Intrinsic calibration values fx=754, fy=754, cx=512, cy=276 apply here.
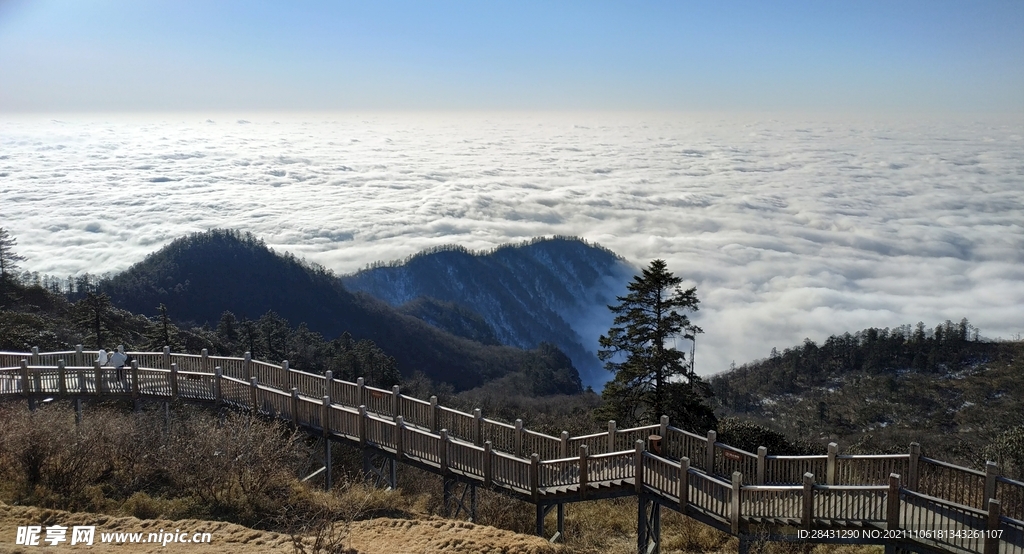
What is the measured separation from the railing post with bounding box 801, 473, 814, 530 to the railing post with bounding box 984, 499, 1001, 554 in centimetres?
273

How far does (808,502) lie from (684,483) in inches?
89.3

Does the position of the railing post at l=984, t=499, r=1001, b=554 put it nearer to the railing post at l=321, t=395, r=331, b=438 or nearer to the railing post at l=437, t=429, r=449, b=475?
the railing post at l=437, t=429, r=449, b=475

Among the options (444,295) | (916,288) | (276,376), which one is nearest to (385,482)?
(276,376)

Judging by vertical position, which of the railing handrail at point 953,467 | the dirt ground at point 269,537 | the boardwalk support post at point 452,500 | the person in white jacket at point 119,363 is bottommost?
the boardwalk support post at point 452,500

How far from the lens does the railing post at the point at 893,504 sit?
13305 millimetres

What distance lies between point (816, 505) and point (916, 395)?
212 feet

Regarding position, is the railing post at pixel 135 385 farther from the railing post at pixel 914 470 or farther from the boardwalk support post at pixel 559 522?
the railing post at pixel 914 470

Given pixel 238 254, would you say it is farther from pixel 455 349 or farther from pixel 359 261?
pixel 359 261

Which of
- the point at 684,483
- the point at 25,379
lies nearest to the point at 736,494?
the point at 684,483

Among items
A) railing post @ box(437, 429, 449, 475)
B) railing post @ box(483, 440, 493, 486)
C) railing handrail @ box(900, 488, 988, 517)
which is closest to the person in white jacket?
railing post @ box(437, 429, 449, 475)

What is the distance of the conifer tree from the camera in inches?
988

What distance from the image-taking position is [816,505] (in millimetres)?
14039

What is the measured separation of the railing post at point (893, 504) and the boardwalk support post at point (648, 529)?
444cm

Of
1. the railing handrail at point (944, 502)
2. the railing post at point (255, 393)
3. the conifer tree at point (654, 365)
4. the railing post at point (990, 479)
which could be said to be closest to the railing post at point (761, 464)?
the railing handrail at point (944, 502)
